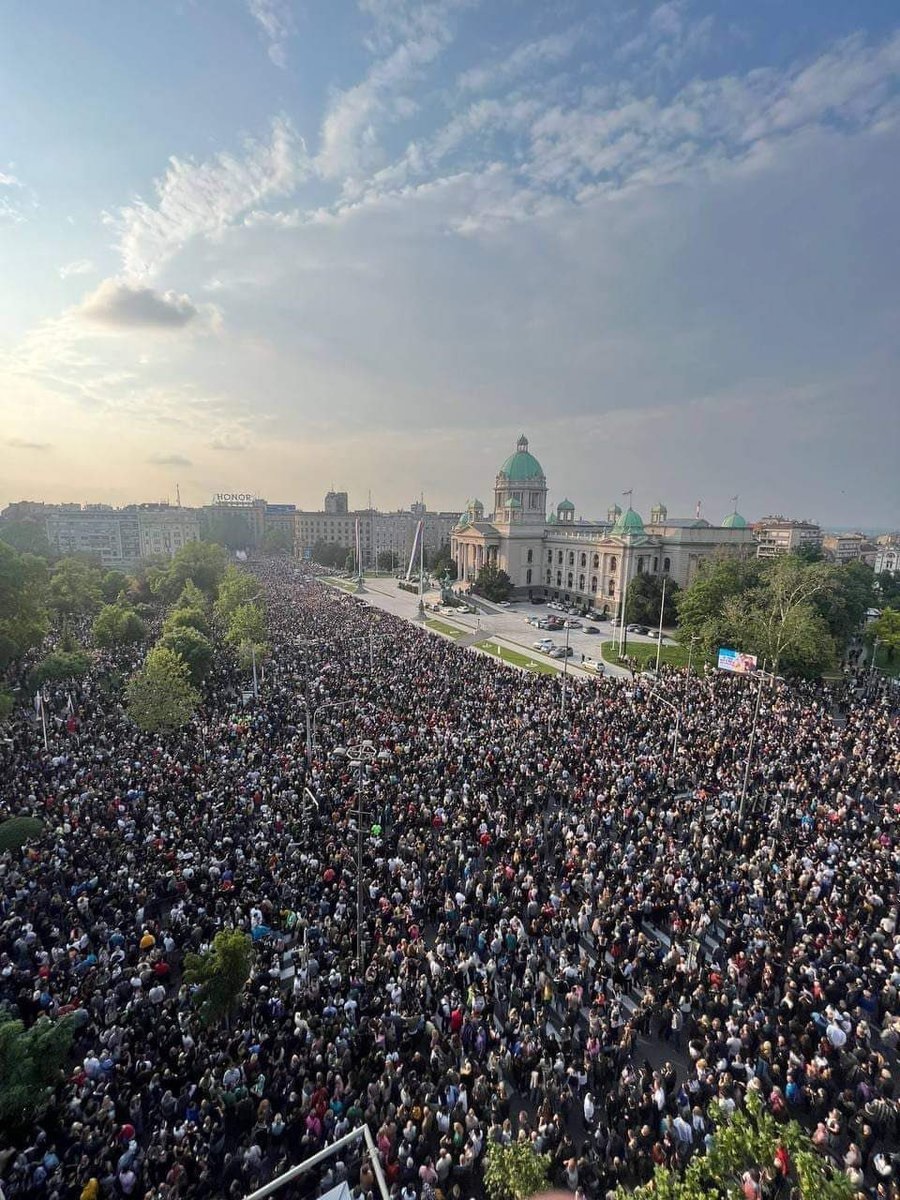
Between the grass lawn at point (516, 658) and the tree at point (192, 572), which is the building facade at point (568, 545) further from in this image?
the tree at point (192, 572)

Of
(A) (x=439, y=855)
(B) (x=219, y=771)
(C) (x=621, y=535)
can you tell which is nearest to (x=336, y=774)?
(B) (x=219, y=771)

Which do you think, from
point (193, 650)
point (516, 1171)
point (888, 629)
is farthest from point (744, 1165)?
point (888, 629)

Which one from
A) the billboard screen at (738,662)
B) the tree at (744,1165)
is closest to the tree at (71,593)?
the billboard screen at (738,662)

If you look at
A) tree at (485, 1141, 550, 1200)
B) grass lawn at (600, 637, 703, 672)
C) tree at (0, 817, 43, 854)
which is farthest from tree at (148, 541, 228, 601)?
tree at (485, 1141, 550, 1200)

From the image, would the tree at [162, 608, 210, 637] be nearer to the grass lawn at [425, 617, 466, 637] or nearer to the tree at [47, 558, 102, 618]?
the tree at [47, 558, 102, 618]

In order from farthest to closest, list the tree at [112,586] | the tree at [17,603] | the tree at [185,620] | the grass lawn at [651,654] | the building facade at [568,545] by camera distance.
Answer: the building facade at [568,545], the tree at [112,586], the grass lawn at [651,654], the tree at [185,620], the tree at [17,603]
